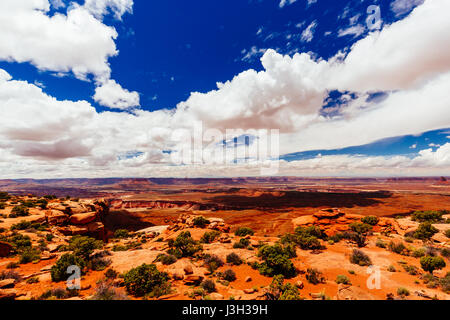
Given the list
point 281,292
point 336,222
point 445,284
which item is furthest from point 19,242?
point 336,222

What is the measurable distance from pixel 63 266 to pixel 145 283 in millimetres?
6272

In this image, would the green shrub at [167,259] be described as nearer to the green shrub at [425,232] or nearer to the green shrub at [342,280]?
the green shrub at [342,280]

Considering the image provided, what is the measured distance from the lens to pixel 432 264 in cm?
1156

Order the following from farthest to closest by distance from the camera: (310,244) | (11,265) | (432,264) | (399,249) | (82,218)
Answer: (82,218), (310,244), (399,249), (11,265), (432,264)

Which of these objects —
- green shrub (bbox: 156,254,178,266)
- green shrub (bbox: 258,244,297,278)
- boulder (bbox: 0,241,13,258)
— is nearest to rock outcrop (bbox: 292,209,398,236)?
green shrub (bbox: 258,244,297,278)

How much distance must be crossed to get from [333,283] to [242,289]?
5.73 metres

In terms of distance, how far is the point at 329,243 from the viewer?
62.7ft

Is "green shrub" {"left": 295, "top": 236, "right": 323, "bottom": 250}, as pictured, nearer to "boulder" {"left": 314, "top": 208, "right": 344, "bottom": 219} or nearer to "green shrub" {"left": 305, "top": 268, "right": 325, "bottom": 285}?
"green shrub" {"left": 305, "top": 268, "right": 325, "bottom": 285}

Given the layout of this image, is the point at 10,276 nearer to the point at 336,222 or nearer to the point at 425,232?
the point at 336,222

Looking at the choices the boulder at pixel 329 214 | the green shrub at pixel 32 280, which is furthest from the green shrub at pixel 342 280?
the boulder at pixel 329 214

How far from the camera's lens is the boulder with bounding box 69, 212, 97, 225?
94.5 ft

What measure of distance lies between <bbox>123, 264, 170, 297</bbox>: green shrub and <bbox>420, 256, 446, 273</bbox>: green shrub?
17119 millimetres
